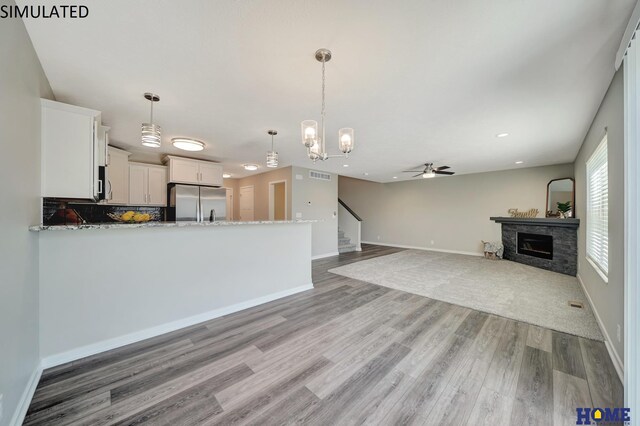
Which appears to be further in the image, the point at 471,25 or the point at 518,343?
the point at 518,343

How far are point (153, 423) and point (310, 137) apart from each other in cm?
236

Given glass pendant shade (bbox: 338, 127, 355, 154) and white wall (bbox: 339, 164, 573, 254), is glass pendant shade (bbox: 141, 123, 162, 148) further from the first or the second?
white wall (bbox: 339, 164, 573, 254)

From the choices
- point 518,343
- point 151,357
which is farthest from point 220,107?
point 518,343

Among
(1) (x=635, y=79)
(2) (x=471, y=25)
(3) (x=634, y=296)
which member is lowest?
(3) (x=634, y=296)

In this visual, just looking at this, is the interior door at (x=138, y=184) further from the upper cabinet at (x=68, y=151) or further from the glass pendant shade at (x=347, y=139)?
the glass pendant shade at (x=347, y=139)

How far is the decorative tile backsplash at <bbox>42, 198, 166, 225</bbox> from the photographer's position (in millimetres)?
2670

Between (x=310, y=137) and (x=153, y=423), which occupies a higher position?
(x=310, y=137)

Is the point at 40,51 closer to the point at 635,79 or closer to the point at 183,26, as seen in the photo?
the point at 183,26

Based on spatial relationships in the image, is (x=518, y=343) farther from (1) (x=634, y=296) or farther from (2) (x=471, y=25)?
(2) (x=471, y=25)

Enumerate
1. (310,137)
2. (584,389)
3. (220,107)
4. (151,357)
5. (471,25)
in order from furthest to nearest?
1. (220,107)
2. (310,137)
3. (151,357)
4. (584,389)
5. (471,25)

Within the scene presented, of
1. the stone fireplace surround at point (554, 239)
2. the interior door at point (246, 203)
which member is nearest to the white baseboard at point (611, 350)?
the stone fireplace surround at point (554, 239)

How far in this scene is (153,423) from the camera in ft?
4.50

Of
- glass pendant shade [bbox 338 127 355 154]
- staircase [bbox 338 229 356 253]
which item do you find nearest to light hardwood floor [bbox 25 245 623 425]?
glass pendant shade [bbox 338 127 355 154]

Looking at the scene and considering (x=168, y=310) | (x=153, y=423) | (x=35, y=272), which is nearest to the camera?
(x=153, y=423)
